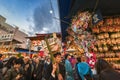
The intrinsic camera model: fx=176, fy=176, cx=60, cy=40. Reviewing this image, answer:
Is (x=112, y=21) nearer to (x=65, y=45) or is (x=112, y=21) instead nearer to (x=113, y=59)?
(x=113, y=59)

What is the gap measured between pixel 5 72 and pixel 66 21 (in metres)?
4.14

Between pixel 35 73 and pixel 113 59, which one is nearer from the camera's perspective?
pixel 113 59

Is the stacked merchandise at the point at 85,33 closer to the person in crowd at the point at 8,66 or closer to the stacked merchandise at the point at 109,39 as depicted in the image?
the stacked merchandise at the point at 109,39

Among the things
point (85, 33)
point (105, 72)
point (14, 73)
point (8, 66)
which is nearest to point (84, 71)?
point (85, 33)

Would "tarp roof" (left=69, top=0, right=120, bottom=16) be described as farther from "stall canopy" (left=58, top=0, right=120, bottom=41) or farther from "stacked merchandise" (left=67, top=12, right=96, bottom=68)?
"stacked merchandise" (left=67, top=12, right=96, bottom=68)

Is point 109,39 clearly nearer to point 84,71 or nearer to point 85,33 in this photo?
point 85,33

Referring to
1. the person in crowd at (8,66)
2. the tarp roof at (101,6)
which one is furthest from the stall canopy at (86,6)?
the person in crowd at (8,66)

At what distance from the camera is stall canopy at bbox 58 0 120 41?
6.14m

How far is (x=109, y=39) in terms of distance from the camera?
6934 millimetres

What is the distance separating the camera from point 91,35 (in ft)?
23.1

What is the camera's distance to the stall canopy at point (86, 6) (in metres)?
6.14

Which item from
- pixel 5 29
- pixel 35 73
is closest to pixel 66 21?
pixel 35 73

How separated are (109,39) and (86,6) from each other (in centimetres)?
160

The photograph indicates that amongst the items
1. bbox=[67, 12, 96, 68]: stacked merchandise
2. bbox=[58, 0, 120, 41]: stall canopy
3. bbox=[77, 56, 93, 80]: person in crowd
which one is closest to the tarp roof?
bbox=[58, 0, 120, 41]: stall canopy
